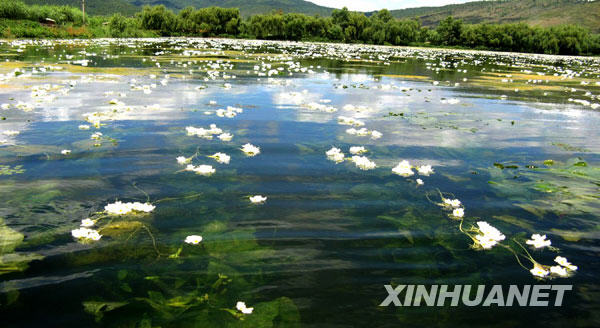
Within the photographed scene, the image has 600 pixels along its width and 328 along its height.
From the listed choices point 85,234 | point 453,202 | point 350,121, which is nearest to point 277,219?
point 85,234

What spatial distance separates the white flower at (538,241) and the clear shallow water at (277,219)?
0.12 m

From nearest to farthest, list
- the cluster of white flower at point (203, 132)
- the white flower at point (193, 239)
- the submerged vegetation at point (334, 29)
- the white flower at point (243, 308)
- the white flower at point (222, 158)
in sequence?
the white flower at point (243, 308) → the white flower at point (193, 239) → the white flower at point (222, 158) → the cluster of white flower at point (203, 132) → the submerged vegetation at point (334, 29)

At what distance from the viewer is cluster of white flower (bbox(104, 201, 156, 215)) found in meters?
3.88

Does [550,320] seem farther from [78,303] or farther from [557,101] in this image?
[557,101]

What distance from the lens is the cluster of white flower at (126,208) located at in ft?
12.7

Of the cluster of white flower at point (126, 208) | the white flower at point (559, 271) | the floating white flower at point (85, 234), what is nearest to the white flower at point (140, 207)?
the cluster of white flower at point (126, 208)

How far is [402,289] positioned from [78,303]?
2.48 meters

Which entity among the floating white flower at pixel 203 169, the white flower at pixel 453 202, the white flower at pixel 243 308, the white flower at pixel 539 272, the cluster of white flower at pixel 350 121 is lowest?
the white flower at pixel 243 308

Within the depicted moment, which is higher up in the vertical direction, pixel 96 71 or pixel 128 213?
pixel 96 71

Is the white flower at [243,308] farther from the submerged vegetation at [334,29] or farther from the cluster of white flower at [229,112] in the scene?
Result: the submerged vegetation at [334,29]

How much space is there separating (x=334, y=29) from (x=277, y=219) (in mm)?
98582

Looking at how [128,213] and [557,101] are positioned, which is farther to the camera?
[557,101]

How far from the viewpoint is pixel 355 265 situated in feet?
10.7

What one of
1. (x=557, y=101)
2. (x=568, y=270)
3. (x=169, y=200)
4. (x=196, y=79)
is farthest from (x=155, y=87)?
(x=557, y=101)
